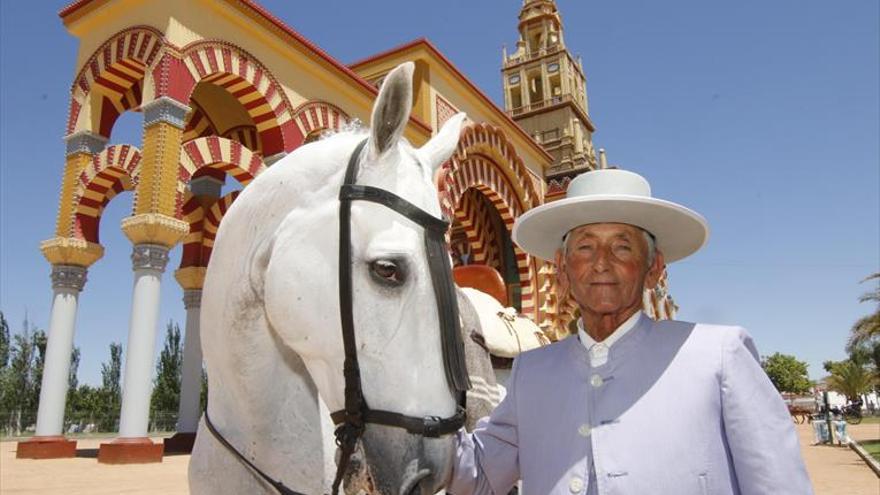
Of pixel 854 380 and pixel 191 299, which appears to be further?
pixel 854 380

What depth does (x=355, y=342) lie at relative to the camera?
1320 mm

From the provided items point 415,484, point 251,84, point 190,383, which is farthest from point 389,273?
point 190,383

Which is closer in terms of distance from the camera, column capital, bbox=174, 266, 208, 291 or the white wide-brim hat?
the white wide-brim hat

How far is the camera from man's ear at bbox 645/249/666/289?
179 cm

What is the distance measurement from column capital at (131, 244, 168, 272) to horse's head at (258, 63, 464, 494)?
7633 millimetres

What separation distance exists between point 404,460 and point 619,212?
959 mm

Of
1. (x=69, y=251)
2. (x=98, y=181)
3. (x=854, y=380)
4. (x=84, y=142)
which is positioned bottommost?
(x=854, y=380)

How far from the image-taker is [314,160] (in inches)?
63.7

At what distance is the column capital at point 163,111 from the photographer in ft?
27.6

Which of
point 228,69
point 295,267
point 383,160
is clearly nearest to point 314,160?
point 383,160

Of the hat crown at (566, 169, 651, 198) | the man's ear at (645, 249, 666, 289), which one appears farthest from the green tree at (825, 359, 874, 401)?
the hat crown at (566, 169, 651, 198)

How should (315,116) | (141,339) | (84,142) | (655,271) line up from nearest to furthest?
1. (655,271)
2. (141,339)
3. (84,142)
4. (315,116)

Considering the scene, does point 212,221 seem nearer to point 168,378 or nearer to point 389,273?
point 389,273

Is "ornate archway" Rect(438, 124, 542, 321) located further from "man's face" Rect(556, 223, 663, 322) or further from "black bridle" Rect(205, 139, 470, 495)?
"black bridle" Rect(205, 139, 470, 495)
